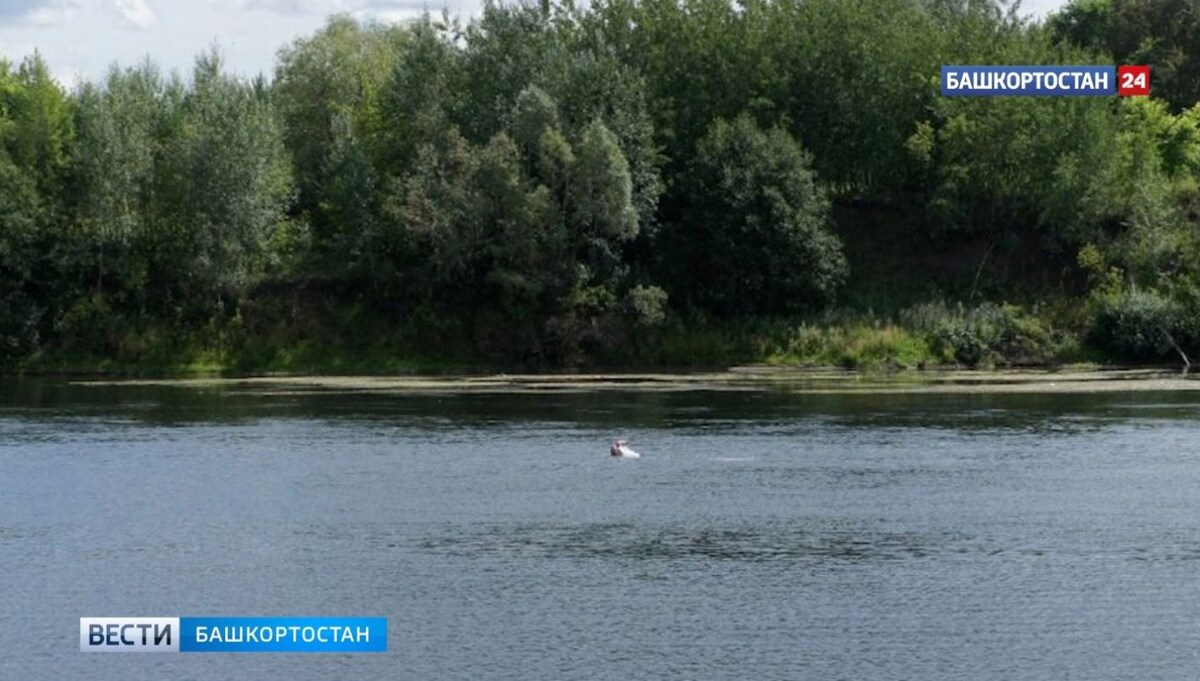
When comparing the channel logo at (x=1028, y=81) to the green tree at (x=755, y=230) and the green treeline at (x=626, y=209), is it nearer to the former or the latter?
the green treeline at (x=626, y=209)

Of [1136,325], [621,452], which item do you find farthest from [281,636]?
[1136,325]

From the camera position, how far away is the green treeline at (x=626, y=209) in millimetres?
93625

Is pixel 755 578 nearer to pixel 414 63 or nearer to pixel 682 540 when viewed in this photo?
pixel 682 540

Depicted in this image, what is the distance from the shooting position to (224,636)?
1346 inches

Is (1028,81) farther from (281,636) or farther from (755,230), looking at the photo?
(281,636)

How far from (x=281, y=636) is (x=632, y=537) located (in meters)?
13.7

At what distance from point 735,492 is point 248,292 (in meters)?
52.5

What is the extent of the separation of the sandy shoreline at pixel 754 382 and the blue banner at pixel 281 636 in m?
47.7

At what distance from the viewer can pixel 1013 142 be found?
96.2 metres

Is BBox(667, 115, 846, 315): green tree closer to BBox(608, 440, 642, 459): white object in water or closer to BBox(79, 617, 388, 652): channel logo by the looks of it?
BBox(608, 440, 642, 459): white object in water

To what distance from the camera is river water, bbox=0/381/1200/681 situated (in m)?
34.4

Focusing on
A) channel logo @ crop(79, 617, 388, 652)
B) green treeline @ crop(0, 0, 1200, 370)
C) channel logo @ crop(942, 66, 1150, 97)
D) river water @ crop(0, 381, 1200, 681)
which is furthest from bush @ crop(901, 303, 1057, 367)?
channel logo @ crop(79, 617, 388, 652)

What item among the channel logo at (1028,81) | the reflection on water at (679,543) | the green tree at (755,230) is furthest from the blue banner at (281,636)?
the channel logo at (1028,81)

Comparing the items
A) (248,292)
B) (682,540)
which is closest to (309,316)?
(248,292)
